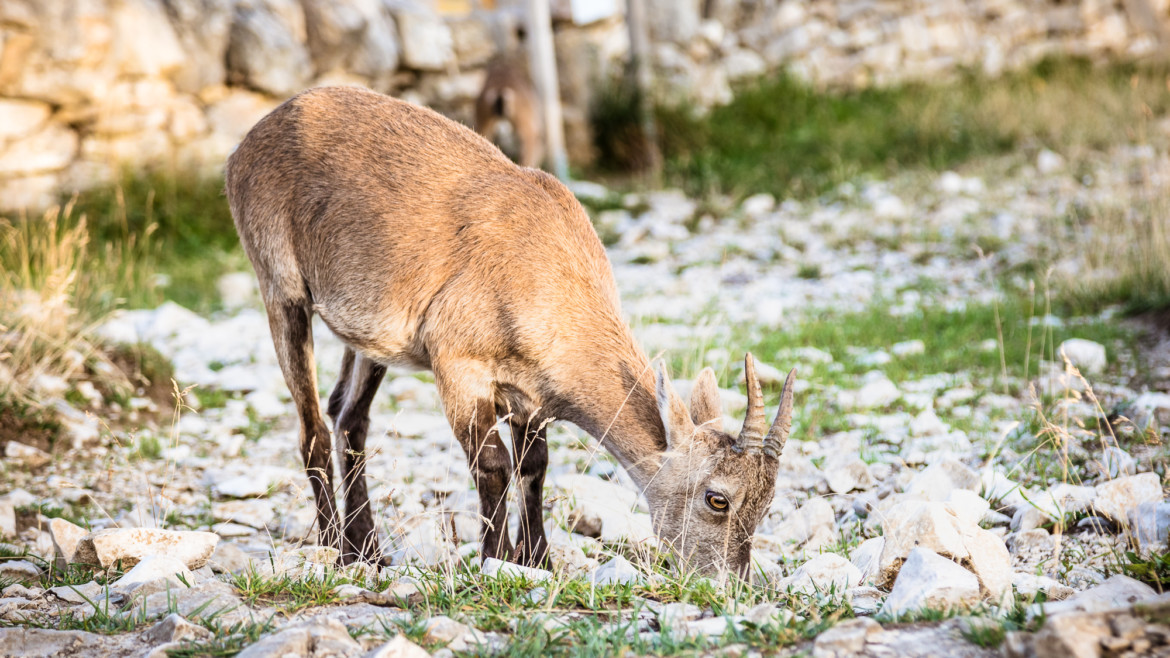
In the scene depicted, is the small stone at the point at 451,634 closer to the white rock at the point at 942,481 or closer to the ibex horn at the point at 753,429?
the ibex horn at the point at 753,429

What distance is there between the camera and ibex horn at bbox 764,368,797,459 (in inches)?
151

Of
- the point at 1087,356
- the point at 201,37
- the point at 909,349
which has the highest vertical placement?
the point at 201,37

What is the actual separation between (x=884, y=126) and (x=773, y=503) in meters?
10.0

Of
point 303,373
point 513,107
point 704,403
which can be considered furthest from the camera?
point 513,107

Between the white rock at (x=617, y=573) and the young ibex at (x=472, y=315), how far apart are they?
329 millimetres

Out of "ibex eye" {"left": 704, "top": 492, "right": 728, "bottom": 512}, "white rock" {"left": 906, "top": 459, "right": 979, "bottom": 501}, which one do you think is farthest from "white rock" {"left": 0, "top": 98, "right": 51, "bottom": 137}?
"white rock" {"left": 906, "top": 459, "right": 979, "bottom": 501}

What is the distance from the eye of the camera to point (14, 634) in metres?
2.97

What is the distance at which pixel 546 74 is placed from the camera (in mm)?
12453

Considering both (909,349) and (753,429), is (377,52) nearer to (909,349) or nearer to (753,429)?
(909,349)

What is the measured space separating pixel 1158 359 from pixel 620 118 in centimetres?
833

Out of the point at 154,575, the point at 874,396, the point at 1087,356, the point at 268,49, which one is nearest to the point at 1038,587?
the point at 874,396

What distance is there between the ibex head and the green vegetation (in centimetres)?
806

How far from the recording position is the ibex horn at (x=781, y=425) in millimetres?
3834

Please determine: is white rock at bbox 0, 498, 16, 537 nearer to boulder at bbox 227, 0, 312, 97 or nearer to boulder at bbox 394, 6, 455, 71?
boulder at bbox 227, 0, 312, 97
